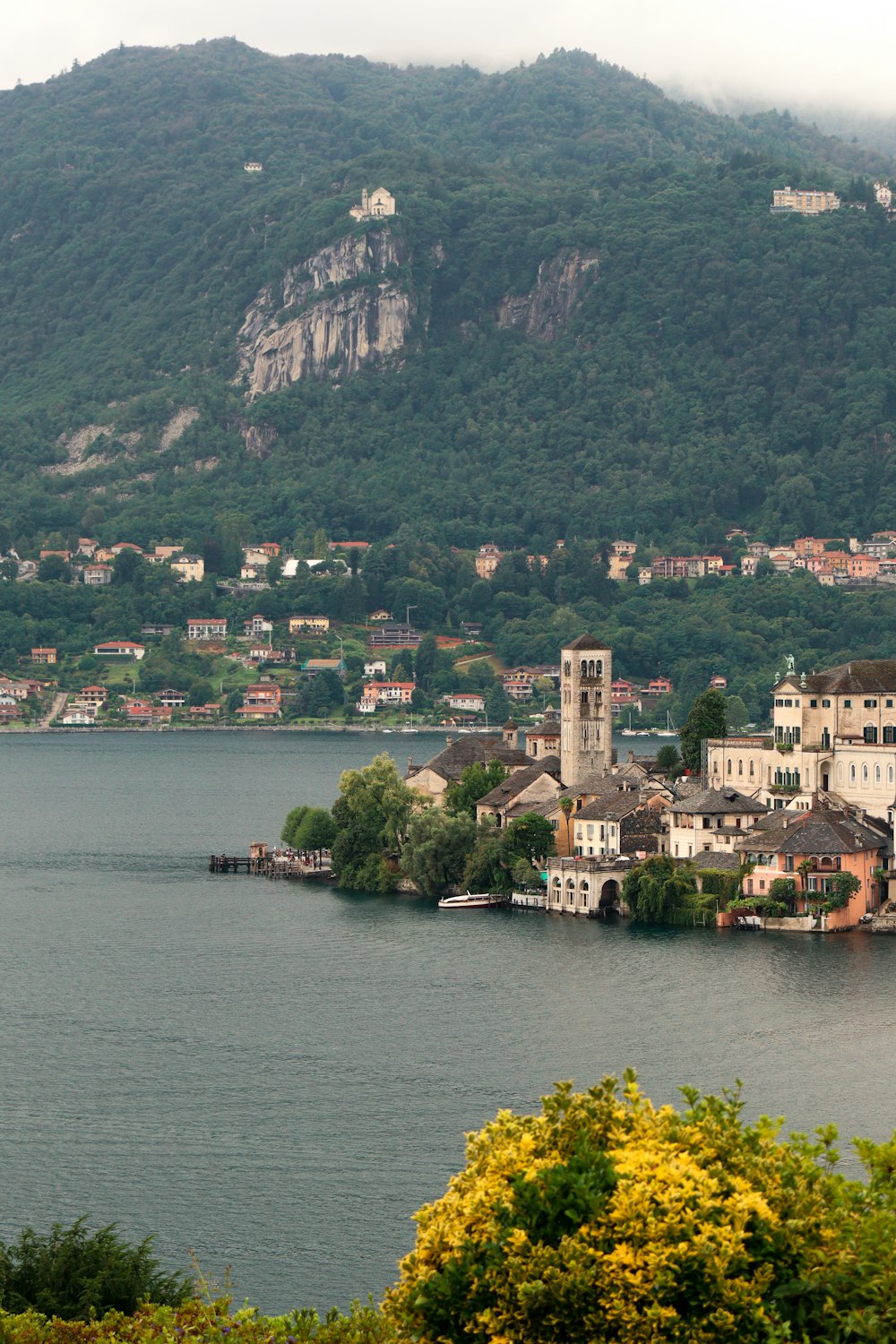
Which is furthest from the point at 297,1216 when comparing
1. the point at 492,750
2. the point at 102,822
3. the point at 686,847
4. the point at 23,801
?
the point at 23,801

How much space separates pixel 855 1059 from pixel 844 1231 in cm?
3061

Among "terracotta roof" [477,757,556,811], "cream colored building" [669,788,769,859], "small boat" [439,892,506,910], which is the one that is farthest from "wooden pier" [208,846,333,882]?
"cream colored building" [669,788,769,859]

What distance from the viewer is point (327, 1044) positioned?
58594 millimetres

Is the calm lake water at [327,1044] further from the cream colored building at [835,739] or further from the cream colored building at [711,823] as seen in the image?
the cream colored building at [835,739]

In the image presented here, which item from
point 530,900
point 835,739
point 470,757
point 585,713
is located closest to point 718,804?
point 835,739

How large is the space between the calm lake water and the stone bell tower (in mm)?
9584

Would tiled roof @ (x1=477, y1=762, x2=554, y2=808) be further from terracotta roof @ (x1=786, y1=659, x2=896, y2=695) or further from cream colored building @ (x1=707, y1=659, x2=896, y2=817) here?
terracotta roof @ (x1=786, y1=659, x2=896, y2=695)

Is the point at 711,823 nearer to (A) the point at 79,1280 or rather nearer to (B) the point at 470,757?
(B) the point at 470,757

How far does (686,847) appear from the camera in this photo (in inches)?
3150

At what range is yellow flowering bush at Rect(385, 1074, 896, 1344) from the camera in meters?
24.4

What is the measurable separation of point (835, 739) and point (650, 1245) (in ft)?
194

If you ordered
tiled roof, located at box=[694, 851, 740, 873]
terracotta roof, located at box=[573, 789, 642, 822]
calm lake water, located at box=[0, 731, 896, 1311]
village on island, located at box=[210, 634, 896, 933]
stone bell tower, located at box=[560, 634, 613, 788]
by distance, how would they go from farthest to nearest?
stone bell tower, located at box=[560, 634, 613, 788] < terracotta roof, located at box=[573, 789, 642, 822] < tiled roof, located at box=[694, 851, 740, 873] < village on island, located at box=[210, 634, 896, 933] < calm lake water, located at box=[0, 731, 896, 1311]

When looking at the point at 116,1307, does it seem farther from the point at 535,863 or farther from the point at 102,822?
the point at 102,822

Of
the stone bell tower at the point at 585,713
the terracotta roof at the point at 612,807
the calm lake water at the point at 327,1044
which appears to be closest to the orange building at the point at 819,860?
the calm lake water at the point at 327,1044
